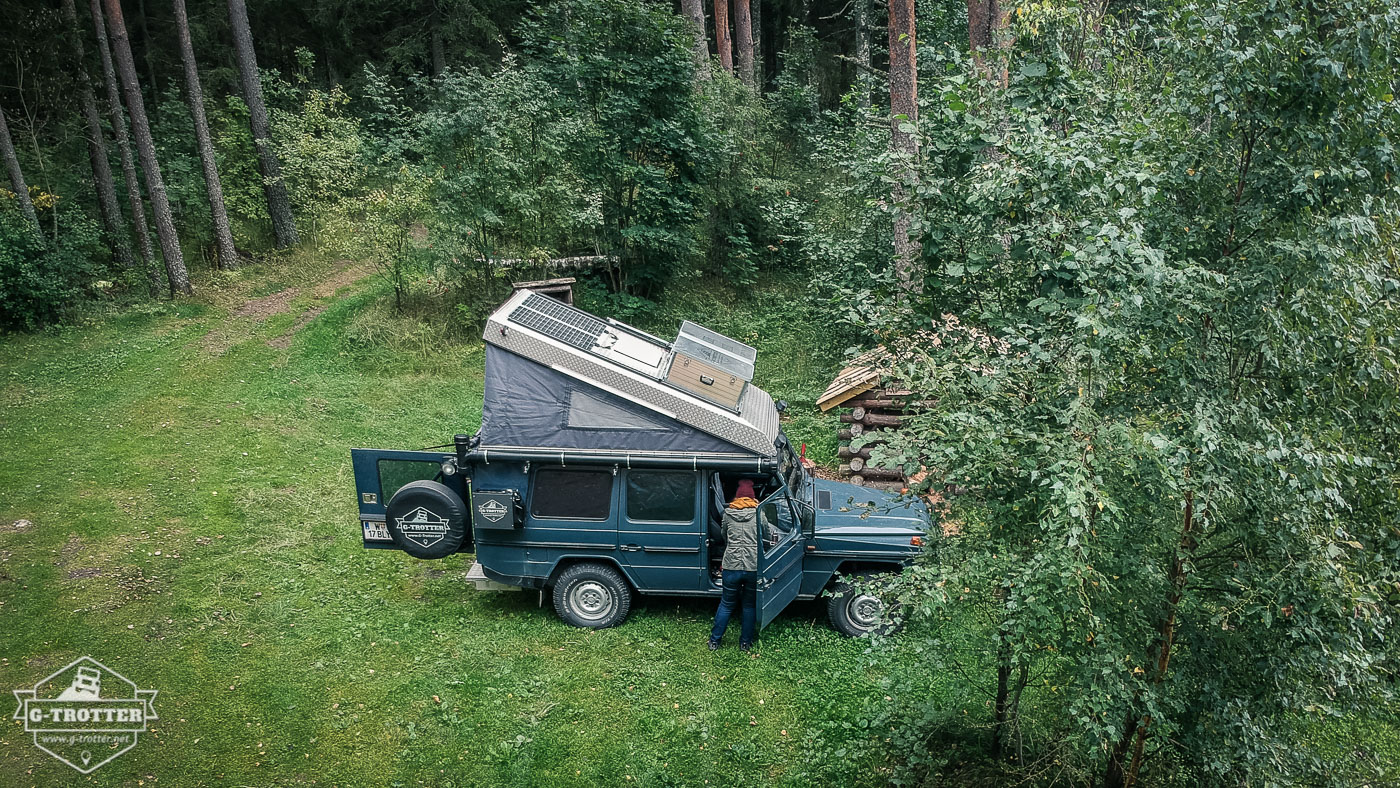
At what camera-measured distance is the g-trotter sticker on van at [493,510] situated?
7812 mm

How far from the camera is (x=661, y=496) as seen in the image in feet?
26.2

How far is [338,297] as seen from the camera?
19.8 meters

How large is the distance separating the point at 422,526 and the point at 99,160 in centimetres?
1775

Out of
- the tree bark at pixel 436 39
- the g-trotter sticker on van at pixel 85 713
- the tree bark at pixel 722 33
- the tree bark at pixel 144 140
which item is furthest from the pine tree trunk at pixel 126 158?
the tree bark at pixel 722 33

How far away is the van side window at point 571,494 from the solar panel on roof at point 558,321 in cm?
127

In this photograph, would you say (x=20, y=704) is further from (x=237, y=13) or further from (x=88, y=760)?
(x=237, y=13)

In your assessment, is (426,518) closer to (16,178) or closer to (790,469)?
(790,469)

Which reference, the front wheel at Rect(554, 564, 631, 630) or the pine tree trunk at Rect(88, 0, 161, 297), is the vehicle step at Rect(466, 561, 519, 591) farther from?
the pine tree trunk at Rect(88, 0, 161, 297)

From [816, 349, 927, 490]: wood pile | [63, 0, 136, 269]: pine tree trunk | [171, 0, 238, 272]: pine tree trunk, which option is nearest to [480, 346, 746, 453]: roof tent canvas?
[816, 349, 927, 490]: wood pile

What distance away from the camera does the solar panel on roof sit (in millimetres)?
8102

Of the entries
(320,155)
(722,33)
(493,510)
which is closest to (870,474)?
(493,510)

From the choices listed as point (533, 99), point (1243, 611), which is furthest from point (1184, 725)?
point (533, 99)

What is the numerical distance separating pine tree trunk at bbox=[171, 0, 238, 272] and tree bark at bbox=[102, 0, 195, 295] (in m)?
1.40

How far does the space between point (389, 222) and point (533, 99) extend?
3.79 m
